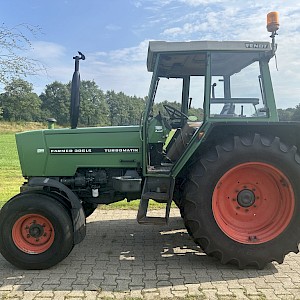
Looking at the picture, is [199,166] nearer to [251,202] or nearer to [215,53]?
[251,202]

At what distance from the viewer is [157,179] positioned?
4.26m

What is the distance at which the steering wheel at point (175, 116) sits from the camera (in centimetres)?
470

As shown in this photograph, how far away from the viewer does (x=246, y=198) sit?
13.6ft

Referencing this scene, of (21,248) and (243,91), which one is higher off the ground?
(243,91)

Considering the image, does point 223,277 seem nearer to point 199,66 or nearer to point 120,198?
point 120,198

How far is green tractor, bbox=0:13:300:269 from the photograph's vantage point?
12.8 ft

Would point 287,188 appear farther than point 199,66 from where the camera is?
No

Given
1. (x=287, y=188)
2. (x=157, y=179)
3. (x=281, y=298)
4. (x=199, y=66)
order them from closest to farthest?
(x=281, y=298) < (x=287, y=188) < (x=157, y=179) < (x=199, y=66)

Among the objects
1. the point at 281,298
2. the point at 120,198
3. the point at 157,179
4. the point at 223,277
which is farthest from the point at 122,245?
the point at 281,298

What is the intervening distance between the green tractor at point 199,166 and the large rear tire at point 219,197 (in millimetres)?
12

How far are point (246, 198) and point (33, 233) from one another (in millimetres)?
2644

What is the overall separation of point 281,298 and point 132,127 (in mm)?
2738

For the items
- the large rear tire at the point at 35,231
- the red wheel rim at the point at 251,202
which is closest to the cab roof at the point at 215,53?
the red wheel rim at the point at 251,202

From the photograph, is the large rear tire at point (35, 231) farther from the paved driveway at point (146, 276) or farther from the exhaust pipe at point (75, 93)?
the exhaust pipe at point (75, 93)
